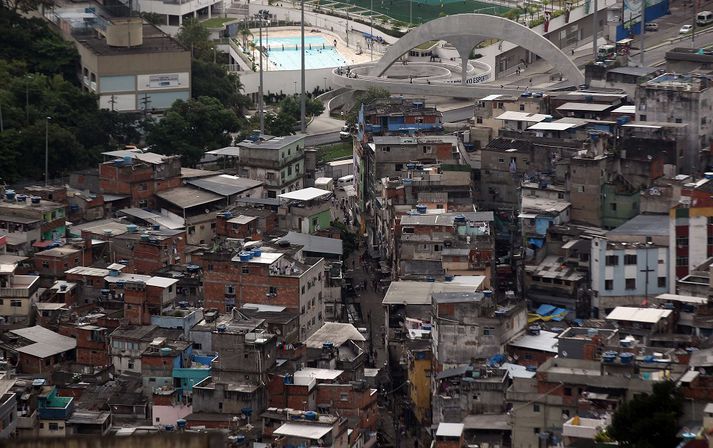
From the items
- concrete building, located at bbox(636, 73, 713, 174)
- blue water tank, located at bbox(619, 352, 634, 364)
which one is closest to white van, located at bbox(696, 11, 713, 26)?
concrete building, located at bbox(636, 73, 713, 174)

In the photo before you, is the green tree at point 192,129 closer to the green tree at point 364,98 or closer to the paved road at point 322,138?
the paved road at point 322,138

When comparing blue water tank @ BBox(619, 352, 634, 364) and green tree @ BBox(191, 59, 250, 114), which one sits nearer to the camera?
blue water tank @ BBox(619, 352, 634, 364)

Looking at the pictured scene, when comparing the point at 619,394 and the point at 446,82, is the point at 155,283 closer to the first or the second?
the point at 619,394

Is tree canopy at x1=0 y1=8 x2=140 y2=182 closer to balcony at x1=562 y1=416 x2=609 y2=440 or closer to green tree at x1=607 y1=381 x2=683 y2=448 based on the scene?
balcony at x1=562 y1=416 x2=609 y2=440

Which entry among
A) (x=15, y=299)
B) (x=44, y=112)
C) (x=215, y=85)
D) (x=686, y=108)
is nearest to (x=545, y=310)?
(x=686, y=108)

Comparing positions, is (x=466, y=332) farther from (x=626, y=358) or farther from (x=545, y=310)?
(x=545, y=310)

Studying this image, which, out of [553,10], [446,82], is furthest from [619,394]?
[553,10]
